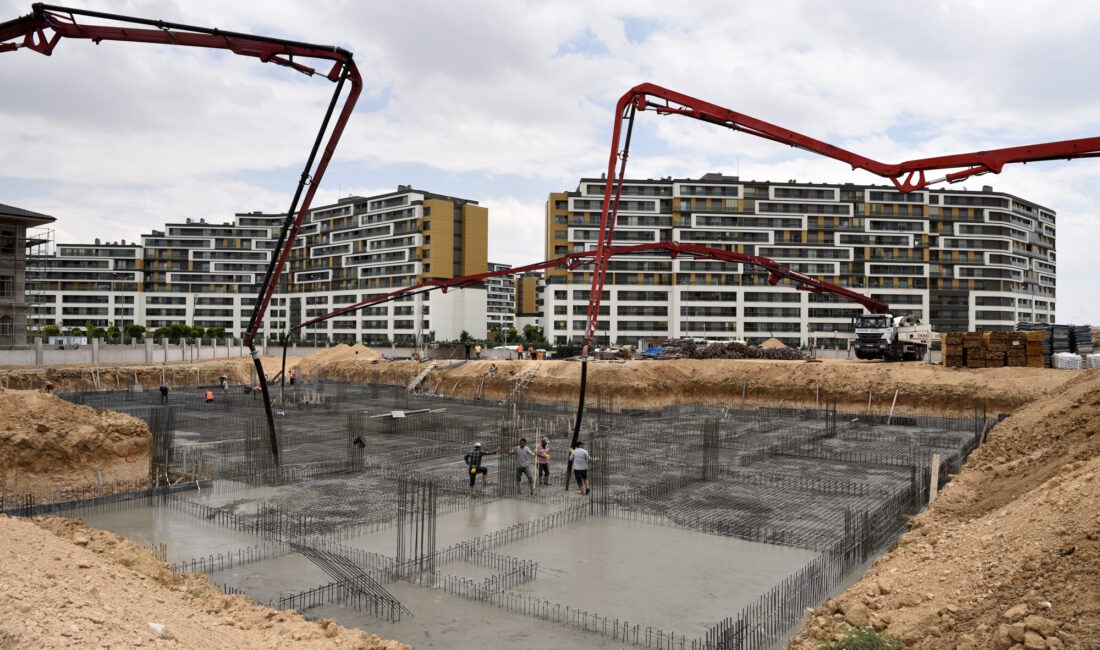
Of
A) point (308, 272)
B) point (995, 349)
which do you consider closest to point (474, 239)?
point (308, 272)

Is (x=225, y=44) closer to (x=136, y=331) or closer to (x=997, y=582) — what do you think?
(x=997, y=582)

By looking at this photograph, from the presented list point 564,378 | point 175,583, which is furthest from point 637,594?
point 564,378

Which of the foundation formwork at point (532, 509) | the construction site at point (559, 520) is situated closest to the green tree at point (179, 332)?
the construction site at point (559, 520)

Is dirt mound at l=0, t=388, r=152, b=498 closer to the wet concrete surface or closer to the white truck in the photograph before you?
the wet concrete surface

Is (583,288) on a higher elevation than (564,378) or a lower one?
higher

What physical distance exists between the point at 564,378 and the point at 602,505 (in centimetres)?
2658

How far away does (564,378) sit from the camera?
44.0 meters

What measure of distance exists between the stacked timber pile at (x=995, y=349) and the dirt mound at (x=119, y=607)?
125ft

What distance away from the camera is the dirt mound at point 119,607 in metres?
7.26

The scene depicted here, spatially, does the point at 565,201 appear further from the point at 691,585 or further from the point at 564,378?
the point at 691,585

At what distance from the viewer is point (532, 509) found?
56.9 feet

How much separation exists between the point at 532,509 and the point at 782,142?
17694mm

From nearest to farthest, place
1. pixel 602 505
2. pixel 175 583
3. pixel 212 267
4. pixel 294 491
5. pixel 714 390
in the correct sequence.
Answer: pixel 175 583, pixel 602 505, pixel 294 491, pixel 714 390, pixel 212 267

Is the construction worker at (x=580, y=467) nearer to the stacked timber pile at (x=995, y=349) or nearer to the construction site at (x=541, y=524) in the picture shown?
the construction site at (x=541, y=524)
